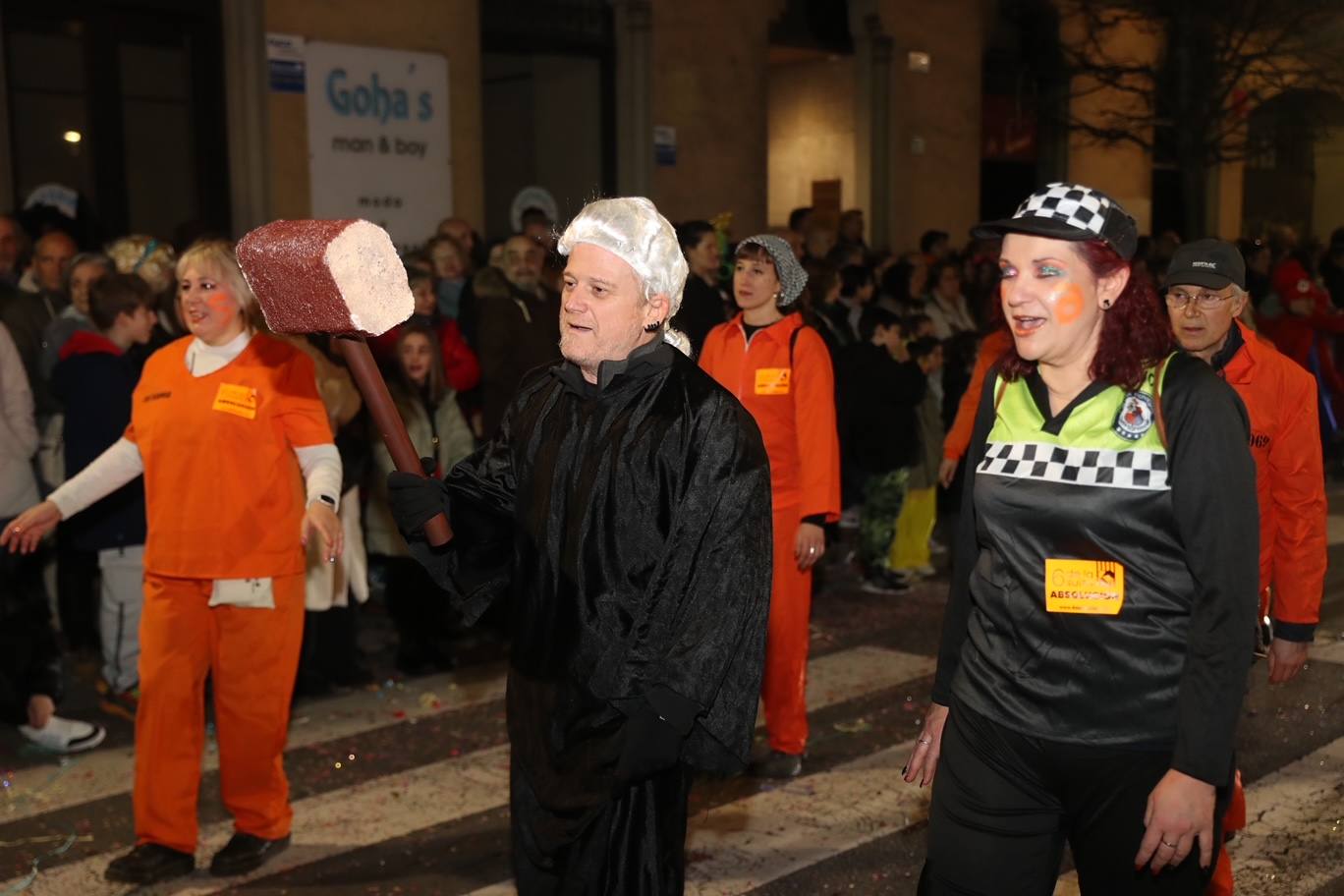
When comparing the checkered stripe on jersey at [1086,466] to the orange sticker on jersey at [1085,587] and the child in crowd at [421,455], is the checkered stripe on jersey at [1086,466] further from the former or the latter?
the child in crowd at [421,455]

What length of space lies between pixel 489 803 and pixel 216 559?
1.56 meters

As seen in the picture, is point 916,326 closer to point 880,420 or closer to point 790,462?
point 880,420

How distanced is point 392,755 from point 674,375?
3.46 metres

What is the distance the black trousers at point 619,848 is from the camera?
10.8ft

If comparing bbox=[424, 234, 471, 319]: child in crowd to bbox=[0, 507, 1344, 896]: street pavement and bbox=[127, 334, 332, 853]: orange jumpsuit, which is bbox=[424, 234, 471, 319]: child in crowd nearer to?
bbox=[0, 507, 1344, 896]: street pavement

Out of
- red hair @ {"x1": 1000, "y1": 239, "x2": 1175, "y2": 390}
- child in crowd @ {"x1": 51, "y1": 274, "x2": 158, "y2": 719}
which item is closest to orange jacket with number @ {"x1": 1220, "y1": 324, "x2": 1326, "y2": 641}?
red hair @ {"x1": 1000, "y1": 239, "x2": 1175, "y2": 390}

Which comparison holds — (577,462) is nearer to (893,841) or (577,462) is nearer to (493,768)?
(893,841)

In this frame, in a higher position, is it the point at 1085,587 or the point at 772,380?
the point at 772,380

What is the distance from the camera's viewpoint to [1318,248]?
66.5 ft

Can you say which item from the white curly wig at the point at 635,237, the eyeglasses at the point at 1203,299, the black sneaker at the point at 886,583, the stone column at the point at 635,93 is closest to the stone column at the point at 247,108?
the stone column at the point at 635,93

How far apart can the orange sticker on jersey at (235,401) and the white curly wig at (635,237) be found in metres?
1.85

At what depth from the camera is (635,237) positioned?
3.36 m

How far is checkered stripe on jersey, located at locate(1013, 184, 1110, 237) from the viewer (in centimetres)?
308

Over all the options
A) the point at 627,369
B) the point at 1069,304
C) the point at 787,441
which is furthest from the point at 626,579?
the point at 787,441
